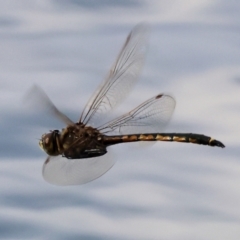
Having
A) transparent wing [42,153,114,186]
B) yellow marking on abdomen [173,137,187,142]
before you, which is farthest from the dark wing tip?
transparent wing [42,153,114,186]

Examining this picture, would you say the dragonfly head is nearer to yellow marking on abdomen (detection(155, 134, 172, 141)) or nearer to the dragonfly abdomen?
the dragonfly abdomen

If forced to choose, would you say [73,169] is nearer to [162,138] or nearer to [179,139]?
[162,138]

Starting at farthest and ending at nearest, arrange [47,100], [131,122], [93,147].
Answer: [131,122], [93,147], [47,100]

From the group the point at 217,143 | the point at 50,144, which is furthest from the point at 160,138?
the point at 50,144

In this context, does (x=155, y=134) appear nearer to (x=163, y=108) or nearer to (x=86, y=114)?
(x=163, y=108)

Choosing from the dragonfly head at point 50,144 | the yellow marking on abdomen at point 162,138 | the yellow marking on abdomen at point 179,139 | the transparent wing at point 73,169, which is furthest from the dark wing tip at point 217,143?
the dragonfly head at point 50,144

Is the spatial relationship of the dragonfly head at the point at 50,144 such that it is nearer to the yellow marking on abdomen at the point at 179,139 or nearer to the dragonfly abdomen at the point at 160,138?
the dragonfly abdomen at the point at 160,138

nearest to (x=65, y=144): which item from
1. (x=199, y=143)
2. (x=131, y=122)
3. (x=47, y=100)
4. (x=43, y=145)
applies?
(x=43, y=145)
